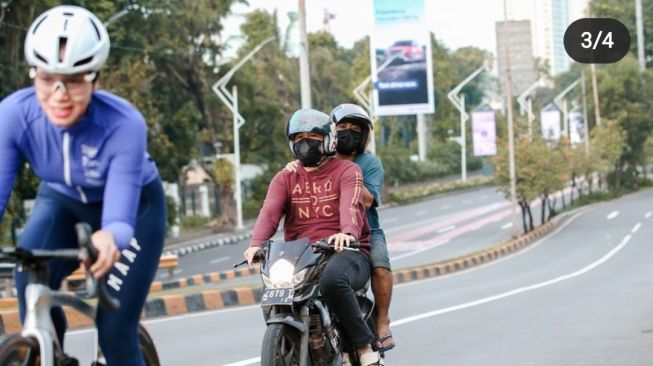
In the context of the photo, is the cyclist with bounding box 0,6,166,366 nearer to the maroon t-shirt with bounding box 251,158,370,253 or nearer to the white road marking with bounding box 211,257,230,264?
the maroon t-shirt with bounding box 251,158,370,253

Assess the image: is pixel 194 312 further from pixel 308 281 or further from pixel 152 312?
pixel 308 281

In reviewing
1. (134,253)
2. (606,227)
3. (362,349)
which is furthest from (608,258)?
(134,253)

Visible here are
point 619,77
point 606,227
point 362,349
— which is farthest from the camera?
point 619,77

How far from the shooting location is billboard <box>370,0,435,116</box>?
6316 centimetres

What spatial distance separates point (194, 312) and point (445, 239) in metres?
31.5

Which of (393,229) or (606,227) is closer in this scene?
(606,227)

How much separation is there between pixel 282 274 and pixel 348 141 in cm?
157

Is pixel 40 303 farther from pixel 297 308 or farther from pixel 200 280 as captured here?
pixel 200 280

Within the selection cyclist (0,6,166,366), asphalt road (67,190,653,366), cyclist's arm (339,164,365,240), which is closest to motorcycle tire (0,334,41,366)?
cyclist (0,6,166,366)

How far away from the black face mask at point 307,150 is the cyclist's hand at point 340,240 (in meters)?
0.49

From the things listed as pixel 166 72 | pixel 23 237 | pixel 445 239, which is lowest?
pixel 445 239

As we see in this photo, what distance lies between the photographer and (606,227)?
4706cm

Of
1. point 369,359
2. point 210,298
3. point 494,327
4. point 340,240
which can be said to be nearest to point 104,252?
point 340,240

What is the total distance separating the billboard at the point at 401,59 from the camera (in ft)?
207
